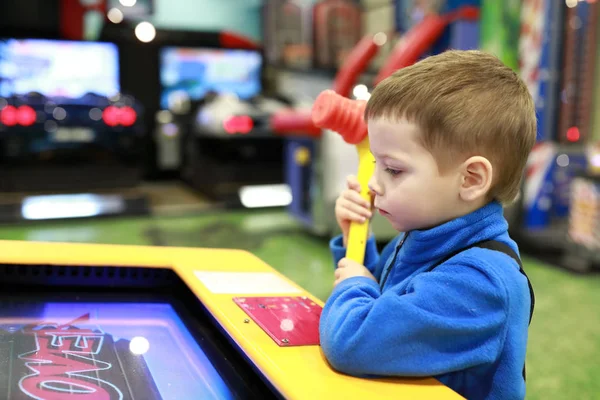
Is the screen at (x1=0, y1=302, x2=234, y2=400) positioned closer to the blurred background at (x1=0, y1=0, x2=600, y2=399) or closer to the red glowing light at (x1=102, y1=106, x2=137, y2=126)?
the blurred background at (x1=0, y1=0, x2=600, y2=399)

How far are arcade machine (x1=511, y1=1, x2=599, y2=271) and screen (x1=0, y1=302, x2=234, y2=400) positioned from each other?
2.89 m

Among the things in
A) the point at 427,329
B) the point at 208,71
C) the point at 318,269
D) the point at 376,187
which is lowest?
the point at 318,269

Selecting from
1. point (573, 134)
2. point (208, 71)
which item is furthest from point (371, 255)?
point (208, 71)

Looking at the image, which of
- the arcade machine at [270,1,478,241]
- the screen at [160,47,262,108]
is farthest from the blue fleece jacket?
the screen at [160,47,262,108]

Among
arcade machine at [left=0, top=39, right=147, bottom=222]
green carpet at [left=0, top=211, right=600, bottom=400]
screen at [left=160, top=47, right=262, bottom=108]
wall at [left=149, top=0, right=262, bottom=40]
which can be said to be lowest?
green carpet at [left=0, top=211, right=600, bottom=400]

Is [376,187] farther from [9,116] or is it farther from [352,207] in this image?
[9,116]

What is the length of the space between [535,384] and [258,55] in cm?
473

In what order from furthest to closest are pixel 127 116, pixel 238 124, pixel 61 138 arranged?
1. pixel 238 124
2. pixel 127 116
3. pixel 61 138

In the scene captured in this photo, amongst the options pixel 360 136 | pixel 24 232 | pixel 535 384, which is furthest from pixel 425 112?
pixel 24 232

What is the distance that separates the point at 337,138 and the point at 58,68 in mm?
2689

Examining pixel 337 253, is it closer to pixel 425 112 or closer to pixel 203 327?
pixel 203 327

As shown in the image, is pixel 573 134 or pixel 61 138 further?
pixel 61 138

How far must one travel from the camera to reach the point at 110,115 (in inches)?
171

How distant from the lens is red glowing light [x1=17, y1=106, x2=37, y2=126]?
4.14 metres
